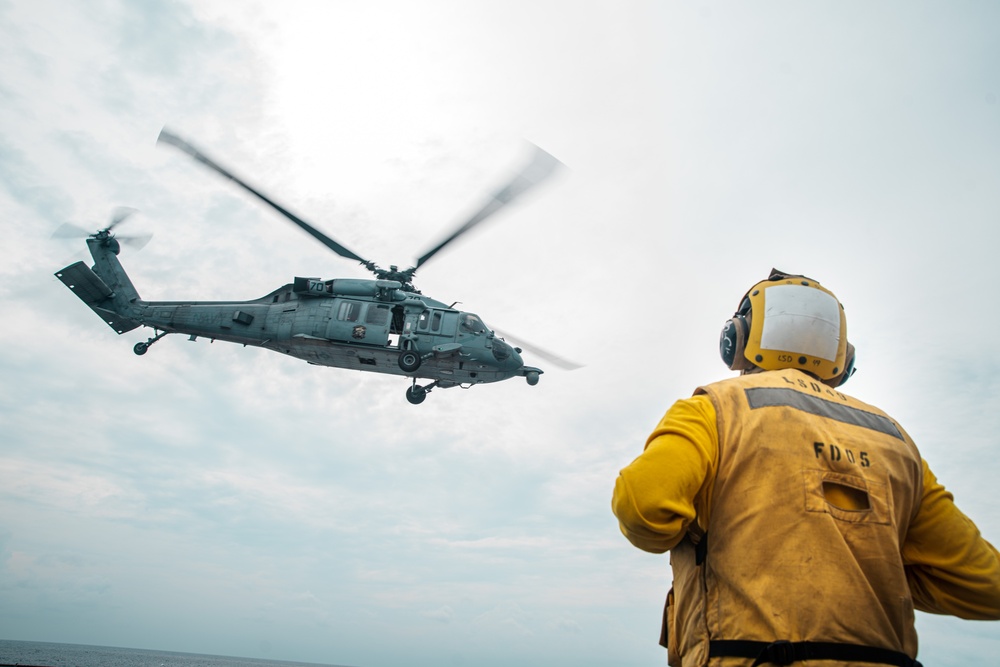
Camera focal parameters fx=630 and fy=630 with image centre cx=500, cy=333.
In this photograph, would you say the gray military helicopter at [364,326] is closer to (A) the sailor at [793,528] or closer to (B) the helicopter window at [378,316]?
(B) the helicopter window at [378,316]

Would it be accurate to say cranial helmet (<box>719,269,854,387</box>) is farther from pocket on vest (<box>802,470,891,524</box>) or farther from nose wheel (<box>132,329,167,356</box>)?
nose wheel (<box>132,329,167,356</box>)

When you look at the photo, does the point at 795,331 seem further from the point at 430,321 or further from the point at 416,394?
the point at 416,394

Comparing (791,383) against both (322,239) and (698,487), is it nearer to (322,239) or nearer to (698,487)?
(698,487)

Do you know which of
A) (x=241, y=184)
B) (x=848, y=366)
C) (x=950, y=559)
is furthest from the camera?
(x=241, y=184)

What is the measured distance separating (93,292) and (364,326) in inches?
398

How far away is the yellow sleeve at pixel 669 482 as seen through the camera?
7.06 feet

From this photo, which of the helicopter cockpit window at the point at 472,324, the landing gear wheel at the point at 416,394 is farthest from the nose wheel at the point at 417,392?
the helicopter cockpit window at the point at 472,324

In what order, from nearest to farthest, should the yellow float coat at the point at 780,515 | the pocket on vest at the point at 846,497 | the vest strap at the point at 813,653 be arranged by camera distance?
the vest strap at the point at 813,653 → the yellow float coat at the point at 780,515 → the pocket on vest at the point at 846,497

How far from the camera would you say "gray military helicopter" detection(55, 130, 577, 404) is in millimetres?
16672

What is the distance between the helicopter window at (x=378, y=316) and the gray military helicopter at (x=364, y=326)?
3 cm

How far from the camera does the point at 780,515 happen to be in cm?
221

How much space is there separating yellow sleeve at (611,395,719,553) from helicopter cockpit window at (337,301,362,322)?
1517 cm

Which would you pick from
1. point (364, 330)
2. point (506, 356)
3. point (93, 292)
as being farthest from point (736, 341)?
point (93, 292)

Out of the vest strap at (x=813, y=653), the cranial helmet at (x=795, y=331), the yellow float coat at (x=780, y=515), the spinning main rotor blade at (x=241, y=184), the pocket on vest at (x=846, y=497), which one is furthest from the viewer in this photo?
the spinning main rotor blade at (x=241, y=184)
